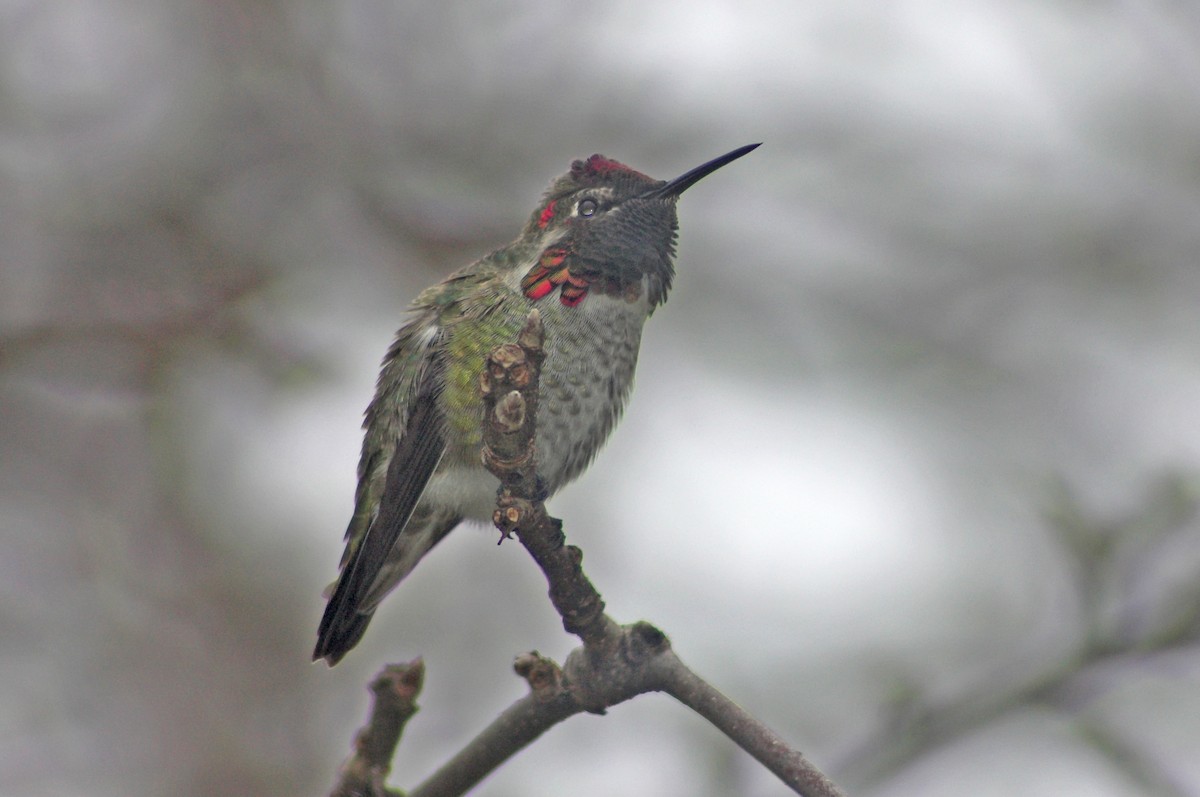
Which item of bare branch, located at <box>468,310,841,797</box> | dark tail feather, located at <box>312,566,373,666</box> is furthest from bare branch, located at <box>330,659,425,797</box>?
dark tail feather, located at <box>312,566,373,666</box>

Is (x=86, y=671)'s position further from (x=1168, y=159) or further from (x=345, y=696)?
(x=1168, y=159)

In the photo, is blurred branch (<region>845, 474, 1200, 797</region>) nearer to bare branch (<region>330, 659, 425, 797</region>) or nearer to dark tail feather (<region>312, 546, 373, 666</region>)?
dark tail feather (<region>312, 546, 373, 666</region>)

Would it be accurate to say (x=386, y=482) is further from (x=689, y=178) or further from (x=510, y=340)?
(x=689, y=178)

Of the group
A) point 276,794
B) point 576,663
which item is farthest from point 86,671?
point 576,663

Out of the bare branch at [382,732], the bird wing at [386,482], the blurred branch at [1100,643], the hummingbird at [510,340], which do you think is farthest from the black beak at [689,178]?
the blurred branch at [1100,643]

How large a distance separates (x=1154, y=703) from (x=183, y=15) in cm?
694

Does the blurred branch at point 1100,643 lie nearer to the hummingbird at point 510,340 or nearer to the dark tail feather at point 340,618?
the hummingbird at point 510,340

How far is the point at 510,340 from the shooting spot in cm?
366

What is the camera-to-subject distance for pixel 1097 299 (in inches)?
254

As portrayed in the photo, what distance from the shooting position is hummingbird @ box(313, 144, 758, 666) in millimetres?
3682

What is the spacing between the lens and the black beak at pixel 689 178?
396 centimetres

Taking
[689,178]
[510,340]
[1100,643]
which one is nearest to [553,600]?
[510,340]

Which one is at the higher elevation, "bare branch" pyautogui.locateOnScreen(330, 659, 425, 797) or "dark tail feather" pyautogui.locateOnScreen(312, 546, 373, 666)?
"dark tail feather" pyautogui.locateOnScreen(312, 546, 373, 666)

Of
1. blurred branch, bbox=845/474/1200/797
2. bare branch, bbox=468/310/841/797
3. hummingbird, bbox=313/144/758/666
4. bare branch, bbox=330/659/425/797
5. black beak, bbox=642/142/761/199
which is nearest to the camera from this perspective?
bare branch, bbox=330/659/425/797
